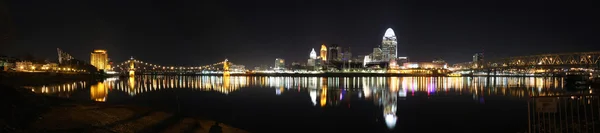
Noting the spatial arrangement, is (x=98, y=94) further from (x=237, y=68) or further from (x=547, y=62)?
(x=237, y=68)

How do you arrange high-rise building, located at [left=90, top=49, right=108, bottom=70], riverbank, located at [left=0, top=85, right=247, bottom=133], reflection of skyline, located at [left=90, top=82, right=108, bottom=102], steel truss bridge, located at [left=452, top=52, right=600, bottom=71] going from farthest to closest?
high-rise building, located at [left=90, top=49, right=108, bottom=70]
steel truss bridge, located at [left=452, top=52, right=600, bottom=71]
reflection of skyline, located at [left=90, top=82, right=108, bottom=102]
riverbank, located at [left=0, top=85, right=247, bottom=133]

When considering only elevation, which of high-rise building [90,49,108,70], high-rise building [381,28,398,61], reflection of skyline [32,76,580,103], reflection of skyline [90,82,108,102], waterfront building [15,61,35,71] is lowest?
reflection of skyline [32,76,580,103]

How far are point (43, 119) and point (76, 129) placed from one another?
1.23m

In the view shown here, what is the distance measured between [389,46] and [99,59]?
434ft

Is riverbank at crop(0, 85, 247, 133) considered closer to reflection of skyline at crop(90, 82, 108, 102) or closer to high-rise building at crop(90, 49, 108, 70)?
reflection of skyline at crop(90, 82, 108, 102)

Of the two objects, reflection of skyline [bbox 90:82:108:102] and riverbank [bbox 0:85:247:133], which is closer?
riverbank [bbox 0:85:247:133]

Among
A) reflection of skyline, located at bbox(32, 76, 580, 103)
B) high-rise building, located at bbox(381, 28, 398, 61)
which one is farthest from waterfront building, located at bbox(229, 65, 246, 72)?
reflection of skyline, located at bbox(32, 76, 580, 103)

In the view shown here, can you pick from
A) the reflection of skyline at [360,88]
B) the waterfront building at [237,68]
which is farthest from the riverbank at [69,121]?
the waterfront building at [237,68]

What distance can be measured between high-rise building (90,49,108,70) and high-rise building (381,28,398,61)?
128 meters

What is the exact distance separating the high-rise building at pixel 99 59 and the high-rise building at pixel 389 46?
128 meters

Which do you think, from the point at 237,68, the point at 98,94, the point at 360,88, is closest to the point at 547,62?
the point at 360,88

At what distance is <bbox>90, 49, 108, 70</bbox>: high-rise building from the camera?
416ft

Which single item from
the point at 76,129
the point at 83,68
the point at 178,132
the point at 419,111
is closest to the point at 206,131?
the point at 178,132

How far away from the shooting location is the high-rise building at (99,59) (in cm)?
12694
